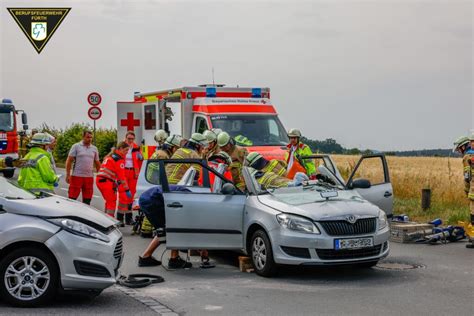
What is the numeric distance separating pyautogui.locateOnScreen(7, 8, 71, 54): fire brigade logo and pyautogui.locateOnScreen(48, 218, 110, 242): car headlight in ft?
47.1

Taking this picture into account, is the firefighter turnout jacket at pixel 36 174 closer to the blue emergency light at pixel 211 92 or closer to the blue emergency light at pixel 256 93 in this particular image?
the blue emergency light at pixel 211 92

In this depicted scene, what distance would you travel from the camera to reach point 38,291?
8.05 meters

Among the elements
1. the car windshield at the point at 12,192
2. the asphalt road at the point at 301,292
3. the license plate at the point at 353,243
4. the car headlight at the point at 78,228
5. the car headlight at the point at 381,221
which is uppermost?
the car windshield at the point at 12,192

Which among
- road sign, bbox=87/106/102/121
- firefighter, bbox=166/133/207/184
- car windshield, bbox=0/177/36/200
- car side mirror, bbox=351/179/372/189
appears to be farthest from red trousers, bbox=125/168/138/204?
road sign, bbox=87/106/102/121

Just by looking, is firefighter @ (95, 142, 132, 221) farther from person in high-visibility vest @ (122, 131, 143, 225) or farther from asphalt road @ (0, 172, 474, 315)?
asphalt road @ (0, 172, 474, 315)

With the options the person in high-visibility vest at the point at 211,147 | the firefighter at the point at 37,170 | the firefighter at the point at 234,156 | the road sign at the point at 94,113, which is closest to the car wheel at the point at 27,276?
the firefighter at the point at 37,170

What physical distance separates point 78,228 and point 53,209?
1.14 ft

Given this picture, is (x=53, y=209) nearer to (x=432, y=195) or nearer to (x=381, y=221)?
(x=381, y=221)

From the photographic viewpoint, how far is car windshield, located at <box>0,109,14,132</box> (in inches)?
1234

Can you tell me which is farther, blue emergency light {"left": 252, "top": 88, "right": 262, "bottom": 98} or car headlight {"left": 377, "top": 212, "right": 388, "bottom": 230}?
blue emergency light {"left": 252, "top": 88, "right": 262, "bottom": 98}

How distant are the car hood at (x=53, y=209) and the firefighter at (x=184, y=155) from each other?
343cm

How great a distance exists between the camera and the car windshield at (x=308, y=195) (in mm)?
10281

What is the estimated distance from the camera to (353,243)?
9.75 m

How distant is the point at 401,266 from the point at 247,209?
2.26 m
